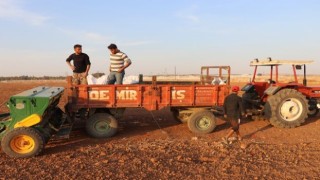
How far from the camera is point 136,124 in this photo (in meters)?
11.6

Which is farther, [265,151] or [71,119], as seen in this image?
[71,119]

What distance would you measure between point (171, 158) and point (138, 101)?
308 centimetres

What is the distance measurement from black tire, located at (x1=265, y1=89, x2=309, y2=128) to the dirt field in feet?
2.57

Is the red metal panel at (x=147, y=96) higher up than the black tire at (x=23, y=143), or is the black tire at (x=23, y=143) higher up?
the red metal panel at (x=147, y=96)

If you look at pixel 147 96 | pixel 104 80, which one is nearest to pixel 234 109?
pixel 147 96

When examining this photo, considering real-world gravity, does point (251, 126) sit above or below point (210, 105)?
below

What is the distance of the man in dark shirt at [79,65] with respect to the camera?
33.6 feet

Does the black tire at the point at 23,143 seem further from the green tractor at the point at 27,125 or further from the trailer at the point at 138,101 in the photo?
the trailer at the point at 138,101

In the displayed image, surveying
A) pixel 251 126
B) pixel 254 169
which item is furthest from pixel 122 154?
pixel 251 126

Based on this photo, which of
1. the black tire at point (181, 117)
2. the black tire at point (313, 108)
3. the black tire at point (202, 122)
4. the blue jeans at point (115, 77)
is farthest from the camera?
the black tire at point (313, 108)

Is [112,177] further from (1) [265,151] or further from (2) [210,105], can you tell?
(2) [210,105]

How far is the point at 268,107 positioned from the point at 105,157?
577 cm

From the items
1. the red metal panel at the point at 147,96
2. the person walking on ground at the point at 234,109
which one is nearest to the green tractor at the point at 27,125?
the red metal panel at the point at 147,96

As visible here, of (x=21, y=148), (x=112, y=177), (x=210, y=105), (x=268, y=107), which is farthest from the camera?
(x=268, y=107)
